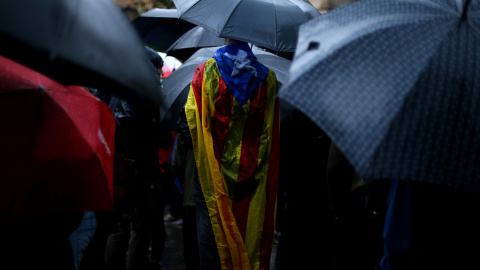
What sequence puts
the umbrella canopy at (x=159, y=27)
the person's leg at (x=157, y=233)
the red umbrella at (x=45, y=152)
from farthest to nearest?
the umbrella canopy at (x=159, y=27) < the person's leg at (x=157, y=233) < the red umbrella at (x=45, y=152)

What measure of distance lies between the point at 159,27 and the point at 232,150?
4046 mm

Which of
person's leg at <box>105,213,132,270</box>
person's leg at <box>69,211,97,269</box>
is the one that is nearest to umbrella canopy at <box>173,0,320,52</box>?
person's leg at <box>105,213,132,270</box>

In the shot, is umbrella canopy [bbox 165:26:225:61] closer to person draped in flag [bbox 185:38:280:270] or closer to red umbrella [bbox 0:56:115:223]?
person draped in flag [bbox 185:38:280:270]

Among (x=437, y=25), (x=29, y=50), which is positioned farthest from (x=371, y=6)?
(x=29, y=50)

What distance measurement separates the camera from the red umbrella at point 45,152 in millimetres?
2572

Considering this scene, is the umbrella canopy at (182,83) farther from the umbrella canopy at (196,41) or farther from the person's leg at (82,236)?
the person's leg at (82,236)

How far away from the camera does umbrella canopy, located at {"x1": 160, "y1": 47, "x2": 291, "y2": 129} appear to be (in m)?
4.91

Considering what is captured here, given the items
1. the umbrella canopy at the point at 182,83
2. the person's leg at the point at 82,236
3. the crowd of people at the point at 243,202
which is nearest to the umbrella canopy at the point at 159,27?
the crowd of people at the point at 243,202

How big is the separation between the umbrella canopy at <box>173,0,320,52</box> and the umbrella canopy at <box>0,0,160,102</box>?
2.32m

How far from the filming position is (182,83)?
16.5 feet

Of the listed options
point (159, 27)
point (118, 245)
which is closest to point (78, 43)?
point (118, 245)

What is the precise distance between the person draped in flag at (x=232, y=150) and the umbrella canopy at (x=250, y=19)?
5.3 inches

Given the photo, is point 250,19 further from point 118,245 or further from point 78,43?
point 78,43

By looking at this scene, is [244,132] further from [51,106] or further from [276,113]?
[51,106]
